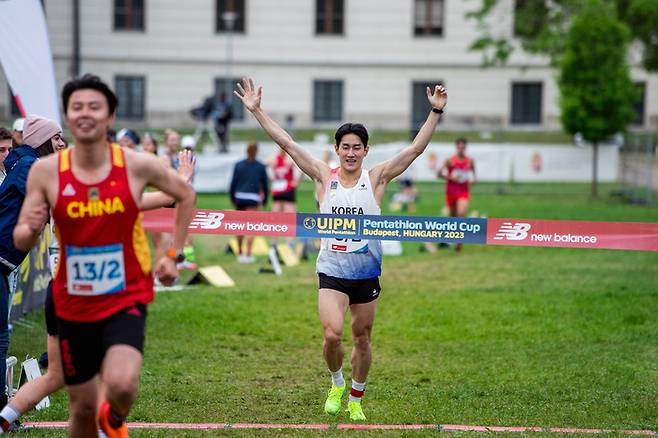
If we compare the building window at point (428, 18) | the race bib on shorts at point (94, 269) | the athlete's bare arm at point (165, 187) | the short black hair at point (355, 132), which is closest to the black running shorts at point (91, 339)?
the race bib on shorts at point (94, 269)

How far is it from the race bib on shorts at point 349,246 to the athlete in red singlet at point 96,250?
8.07 feet

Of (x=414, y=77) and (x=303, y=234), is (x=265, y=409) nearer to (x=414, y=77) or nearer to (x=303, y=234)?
(x=303, y=234)

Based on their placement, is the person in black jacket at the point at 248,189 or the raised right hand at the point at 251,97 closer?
the raised right hand at the point at 251,97

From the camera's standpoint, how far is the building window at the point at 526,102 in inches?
2168

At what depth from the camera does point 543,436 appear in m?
7.13

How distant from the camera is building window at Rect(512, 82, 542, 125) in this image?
181 feet

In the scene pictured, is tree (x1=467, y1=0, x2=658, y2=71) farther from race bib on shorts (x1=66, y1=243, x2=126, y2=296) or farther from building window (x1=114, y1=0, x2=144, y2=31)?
race bib on shorts (x1=66, y1=243, x2=126, y2=296)

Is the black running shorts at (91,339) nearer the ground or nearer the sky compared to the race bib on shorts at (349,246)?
nearer the ground

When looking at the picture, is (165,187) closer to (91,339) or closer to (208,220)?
(91,339)

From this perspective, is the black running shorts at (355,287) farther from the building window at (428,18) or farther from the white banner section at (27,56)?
the building window at (428,18)

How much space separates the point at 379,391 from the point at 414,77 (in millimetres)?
47054

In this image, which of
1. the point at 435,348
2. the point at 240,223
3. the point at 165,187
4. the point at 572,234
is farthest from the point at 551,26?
the point at 165,187

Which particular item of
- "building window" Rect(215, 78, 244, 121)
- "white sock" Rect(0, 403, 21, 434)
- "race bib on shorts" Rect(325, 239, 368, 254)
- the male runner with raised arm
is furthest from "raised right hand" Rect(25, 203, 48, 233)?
"building window" Rect(215, 78, 244, 121)

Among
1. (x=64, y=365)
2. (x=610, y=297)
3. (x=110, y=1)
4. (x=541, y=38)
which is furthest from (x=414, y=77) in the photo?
(x=64, y=365)
